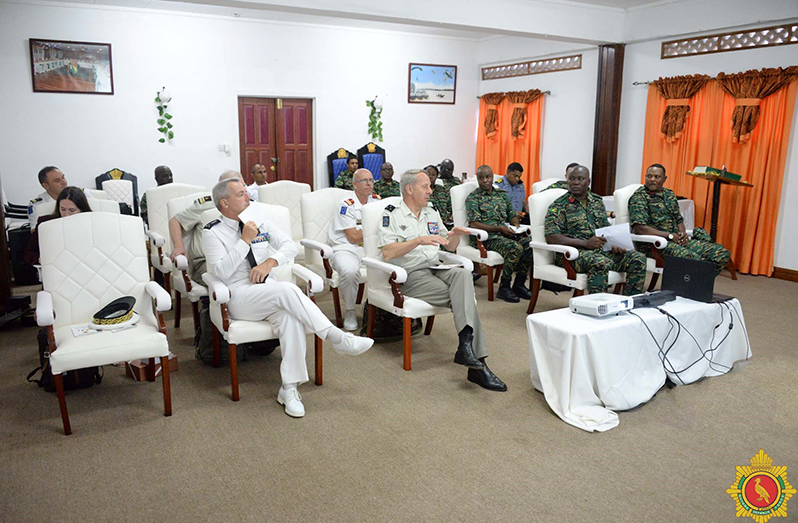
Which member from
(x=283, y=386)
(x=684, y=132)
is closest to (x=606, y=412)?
(x=283, y=386)

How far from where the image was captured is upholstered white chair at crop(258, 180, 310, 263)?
17.6ft

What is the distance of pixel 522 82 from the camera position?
9391 mm

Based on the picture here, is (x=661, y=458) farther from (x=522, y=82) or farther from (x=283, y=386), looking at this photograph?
(x=522, y=82)

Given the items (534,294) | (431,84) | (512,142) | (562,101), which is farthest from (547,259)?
(431,84)

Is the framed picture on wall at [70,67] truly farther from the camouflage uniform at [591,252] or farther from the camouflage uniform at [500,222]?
the camouflage uniform at [591,252]

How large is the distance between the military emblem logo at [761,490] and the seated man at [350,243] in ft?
8.73

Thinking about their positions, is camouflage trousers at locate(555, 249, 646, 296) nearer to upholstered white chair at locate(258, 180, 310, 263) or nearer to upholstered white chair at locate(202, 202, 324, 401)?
upholstered white chair at locate(202, 202, 324, 401)

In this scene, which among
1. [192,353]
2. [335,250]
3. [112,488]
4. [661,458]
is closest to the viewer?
[112,488]

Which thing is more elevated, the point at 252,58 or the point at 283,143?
the point at 252,58

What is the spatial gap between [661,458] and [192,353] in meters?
2.84

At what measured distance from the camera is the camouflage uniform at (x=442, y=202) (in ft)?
21.1

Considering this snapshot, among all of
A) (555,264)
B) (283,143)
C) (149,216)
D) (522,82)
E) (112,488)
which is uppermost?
(522,82)

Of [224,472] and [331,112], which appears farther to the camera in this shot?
[331,112]

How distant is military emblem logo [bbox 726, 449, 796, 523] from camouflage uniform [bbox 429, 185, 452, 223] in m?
4.15
